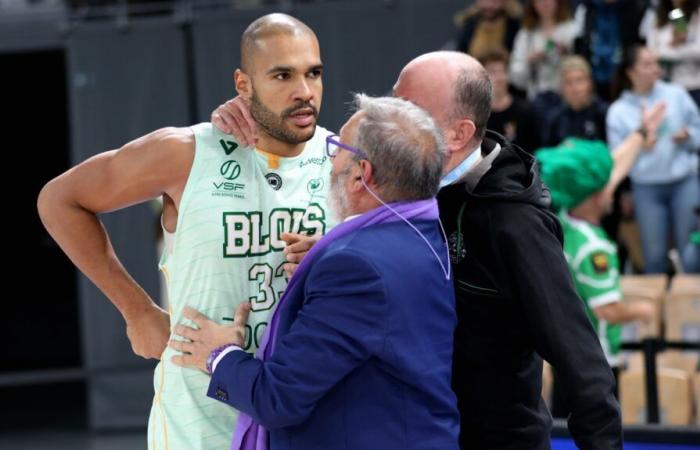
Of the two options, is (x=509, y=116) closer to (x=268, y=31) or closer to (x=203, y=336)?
(x=268, y=31)

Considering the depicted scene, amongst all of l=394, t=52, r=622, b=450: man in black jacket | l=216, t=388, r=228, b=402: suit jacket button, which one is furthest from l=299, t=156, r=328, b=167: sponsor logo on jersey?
l=216, t=388, r=228, b=402: suit jacket button

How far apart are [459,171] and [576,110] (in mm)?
5252

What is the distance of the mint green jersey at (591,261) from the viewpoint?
479 centimetres

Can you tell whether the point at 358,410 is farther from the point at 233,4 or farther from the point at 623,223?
the point at 233,4

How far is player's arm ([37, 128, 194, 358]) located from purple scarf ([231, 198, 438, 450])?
1.86ft

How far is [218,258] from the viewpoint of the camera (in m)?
2.90

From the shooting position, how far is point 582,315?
258 centimetres

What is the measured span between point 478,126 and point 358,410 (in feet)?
2.45

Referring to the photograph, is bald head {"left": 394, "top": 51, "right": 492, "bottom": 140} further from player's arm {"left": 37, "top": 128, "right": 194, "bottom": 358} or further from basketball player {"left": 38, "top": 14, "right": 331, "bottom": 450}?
player's arm {"left": 37, "top": 128, "right": 194, "bottom": 358}

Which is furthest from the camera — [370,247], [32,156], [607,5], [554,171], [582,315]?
[32,156]

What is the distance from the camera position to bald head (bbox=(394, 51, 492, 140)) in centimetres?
268

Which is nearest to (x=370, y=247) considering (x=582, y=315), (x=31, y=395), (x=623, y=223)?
(x=582, y=315)

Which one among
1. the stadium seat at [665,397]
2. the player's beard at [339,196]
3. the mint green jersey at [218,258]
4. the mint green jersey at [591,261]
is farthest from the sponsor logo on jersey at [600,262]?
the player's beard at [339,196]

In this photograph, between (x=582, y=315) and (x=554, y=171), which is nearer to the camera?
(x=582, y=315)
